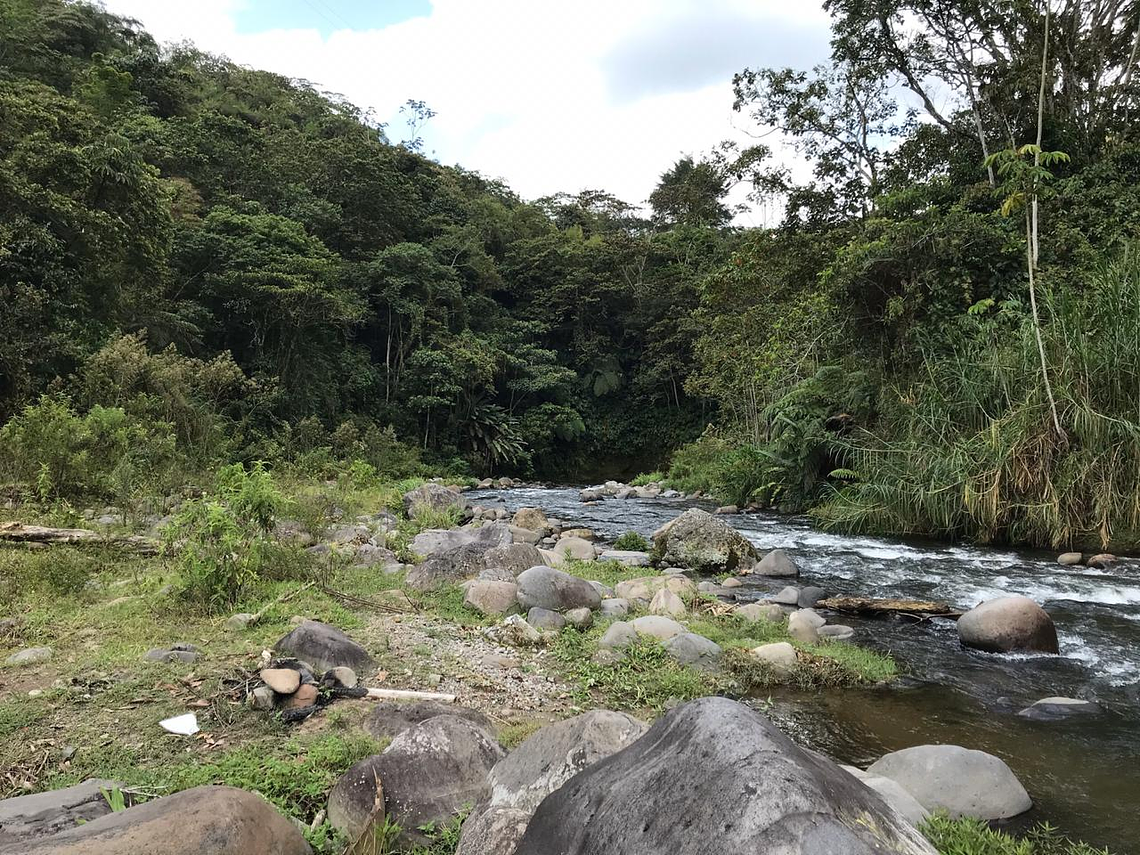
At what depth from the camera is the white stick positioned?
134 inches

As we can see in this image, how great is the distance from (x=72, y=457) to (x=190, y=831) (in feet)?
25.7

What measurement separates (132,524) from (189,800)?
20.2 ft

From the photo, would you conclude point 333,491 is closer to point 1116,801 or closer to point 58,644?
point 58,644

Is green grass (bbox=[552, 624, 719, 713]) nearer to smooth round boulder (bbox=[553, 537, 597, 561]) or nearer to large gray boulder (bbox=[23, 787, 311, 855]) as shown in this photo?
large gray boulder (bbox=[23, 787, 311, 855])

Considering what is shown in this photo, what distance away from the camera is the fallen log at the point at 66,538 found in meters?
5.74

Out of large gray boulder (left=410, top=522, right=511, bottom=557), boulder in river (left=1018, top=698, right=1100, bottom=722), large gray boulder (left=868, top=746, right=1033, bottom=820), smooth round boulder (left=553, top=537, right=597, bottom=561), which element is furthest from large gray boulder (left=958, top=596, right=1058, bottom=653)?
large gray boulder (left=410, top=522, right=511, bottom=557)

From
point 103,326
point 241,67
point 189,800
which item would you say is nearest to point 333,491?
point 103,326

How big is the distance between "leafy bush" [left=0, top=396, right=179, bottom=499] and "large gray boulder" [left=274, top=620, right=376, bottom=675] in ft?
16.4

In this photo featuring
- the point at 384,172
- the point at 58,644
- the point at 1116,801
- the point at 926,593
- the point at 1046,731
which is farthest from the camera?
the point at 384,172

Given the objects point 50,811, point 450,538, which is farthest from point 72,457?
point 50,811

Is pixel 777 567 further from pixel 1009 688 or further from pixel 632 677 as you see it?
pixel 632 677

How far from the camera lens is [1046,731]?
3598mm

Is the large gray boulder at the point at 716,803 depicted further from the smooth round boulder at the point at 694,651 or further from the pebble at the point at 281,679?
the smooth round boulder at the point at 694,651

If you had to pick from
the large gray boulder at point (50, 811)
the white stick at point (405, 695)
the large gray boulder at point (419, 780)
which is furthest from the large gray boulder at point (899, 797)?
the large gray boulder at point (50, 811)
